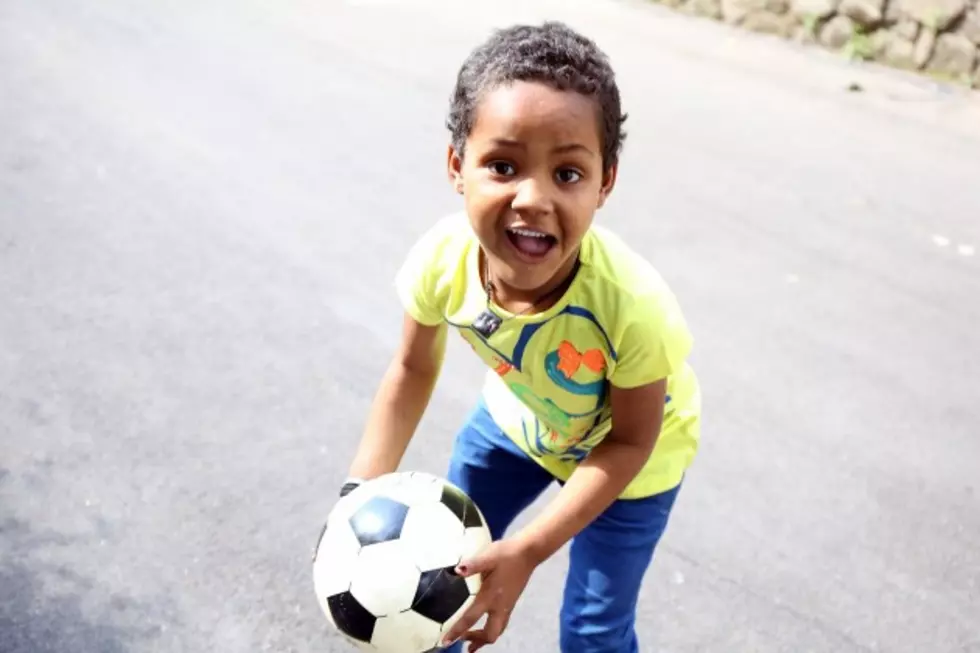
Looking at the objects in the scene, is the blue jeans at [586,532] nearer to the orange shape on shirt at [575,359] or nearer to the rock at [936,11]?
the orange shape on shirt at [575,359]

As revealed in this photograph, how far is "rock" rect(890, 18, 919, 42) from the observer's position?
6203 mm

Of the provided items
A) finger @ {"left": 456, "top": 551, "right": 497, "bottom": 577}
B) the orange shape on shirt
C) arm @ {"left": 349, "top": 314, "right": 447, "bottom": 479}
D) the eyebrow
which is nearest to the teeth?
the eyebrow

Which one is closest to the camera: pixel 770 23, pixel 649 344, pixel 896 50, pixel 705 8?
pixel 649 344

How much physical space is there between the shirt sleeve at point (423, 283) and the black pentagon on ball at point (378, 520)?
34cm

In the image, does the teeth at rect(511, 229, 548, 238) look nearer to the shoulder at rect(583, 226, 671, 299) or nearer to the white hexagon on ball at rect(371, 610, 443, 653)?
the shoulder at rect(583, 226, 671, 299)

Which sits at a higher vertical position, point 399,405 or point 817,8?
point 817,8

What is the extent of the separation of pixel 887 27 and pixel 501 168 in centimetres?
560

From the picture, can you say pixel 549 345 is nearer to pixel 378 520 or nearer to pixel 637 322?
pixel 637 322

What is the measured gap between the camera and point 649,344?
1.63 m

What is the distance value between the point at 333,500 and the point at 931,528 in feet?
5.43

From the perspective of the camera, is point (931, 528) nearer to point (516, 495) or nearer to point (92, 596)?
point (516, 495)

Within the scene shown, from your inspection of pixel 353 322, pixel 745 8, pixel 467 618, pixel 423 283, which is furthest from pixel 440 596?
pixel 745 8

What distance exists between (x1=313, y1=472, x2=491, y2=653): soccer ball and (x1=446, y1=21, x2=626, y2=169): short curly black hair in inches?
24.4

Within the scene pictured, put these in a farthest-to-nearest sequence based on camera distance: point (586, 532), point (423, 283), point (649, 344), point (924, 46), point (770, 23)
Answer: point (770, 23), point (924, 46), point (586, 532), point (423, 283), point (649, 344)
